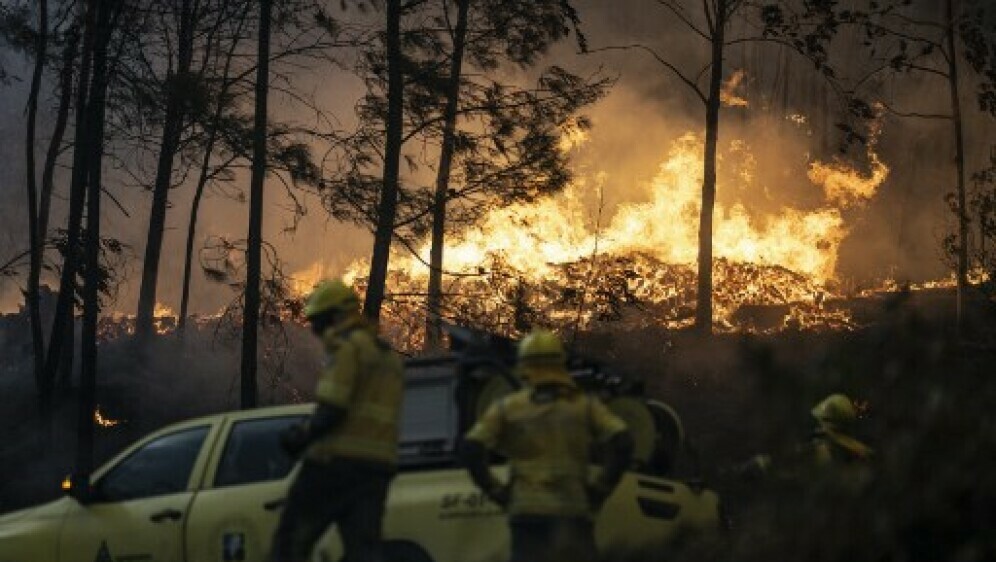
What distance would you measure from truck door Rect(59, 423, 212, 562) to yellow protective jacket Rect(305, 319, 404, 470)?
77.2 inches

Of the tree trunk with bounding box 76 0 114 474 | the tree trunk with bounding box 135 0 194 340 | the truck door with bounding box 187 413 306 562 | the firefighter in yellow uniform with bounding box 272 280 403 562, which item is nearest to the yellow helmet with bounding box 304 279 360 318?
the firefighter in yellow uniform with bounding box 272 280 403 562

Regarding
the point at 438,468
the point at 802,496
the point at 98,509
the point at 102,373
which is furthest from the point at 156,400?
the point at 802,496

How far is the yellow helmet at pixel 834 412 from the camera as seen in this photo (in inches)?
363

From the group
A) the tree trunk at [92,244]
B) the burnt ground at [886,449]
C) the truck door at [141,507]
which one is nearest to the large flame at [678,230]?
the tree trunk at [92,244]

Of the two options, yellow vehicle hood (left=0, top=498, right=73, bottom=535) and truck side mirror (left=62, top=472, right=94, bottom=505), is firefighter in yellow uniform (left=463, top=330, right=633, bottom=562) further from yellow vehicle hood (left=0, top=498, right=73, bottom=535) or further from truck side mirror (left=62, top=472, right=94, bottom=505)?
yellow vehicle hood (left=0, top=498, right=73, bottom=535)

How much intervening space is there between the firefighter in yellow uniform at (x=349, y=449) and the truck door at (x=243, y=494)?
106cm

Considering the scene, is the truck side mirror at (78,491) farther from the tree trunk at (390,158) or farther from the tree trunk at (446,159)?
the tree trunk at (390,158)

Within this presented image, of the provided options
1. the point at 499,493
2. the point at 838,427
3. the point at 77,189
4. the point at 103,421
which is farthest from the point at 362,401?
the point at 103,421

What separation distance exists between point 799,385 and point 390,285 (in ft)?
103

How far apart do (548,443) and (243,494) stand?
259cm

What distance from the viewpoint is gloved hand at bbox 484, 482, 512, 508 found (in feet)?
24.1

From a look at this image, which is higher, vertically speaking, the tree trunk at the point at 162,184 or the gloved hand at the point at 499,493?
the tree trunk at the point at 162,184

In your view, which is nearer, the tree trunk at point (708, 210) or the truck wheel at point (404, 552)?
the truck wheel at point (404, 552)

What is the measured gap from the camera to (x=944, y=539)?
6156 millimetres
